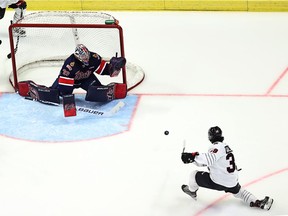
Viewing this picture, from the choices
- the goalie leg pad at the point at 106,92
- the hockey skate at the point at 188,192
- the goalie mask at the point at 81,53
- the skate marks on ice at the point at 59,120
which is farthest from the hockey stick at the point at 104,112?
the hockey skate at the point at 188,192

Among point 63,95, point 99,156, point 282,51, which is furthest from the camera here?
point 282,51

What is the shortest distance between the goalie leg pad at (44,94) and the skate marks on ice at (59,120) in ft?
0.15

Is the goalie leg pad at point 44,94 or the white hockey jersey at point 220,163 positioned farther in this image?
the goalie leg pad at point 44,94

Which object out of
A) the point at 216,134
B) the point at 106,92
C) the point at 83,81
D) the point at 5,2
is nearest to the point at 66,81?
the point at 83,81

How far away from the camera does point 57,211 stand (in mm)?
4238

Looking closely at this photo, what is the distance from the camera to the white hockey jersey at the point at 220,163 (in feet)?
12.9

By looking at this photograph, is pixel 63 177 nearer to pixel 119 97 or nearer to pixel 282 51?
pixel 119 97

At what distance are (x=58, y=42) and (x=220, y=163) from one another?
2973 mm

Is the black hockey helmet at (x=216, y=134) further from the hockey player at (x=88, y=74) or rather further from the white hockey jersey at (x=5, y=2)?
the white hockey jersey at (x=5, y=2)

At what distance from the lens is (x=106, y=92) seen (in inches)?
227

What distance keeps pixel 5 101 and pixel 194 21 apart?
3175 millimetres

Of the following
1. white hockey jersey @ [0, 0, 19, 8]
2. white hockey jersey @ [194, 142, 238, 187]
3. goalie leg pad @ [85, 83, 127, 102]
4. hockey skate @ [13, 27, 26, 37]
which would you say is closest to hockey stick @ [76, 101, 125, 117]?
goalie leg pad @ [85, 83, 127, 102]

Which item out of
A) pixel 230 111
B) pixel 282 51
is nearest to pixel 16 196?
pixel 230 111

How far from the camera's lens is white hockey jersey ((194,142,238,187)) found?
394cm
